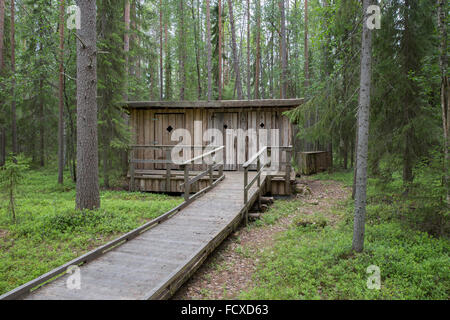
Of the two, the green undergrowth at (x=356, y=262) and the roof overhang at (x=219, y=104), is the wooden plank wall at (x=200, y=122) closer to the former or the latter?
the roof overhang at (x=219, y=104)

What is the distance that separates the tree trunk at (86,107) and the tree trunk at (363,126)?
6171mm

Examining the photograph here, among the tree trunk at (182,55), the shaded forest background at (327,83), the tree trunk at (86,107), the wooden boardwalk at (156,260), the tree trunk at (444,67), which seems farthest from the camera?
the tree trunk at (182,55)

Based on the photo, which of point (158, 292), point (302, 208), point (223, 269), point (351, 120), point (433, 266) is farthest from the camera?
point (351, 120)

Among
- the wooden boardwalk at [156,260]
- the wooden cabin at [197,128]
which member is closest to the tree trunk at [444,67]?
the wooden boardwalk at [156,260]

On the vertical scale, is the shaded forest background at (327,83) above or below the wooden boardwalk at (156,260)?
above

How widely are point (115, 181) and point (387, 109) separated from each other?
35.1ft

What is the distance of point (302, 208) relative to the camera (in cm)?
868

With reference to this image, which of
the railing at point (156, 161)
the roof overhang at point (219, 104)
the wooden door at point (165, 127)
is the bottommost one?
the railing at point (156, 161)

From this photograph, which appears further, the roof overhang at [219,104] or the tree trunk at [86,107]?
the roof overhang at [219,104]

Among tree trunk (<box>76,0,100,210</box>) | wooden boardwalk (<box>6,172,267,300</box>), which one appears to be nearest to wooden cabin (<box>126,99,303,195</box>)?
tree trunk (<box>76,0,100,210</box>)

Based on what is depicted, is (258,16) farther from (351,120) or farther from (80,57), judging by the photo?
(80,57)

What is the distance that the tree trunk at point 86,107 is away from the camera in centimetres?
683

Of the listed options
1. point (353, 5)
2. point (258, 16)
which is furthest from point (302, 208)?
point (258, 16)

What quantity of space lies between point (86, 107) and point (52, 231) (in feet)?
10.1
